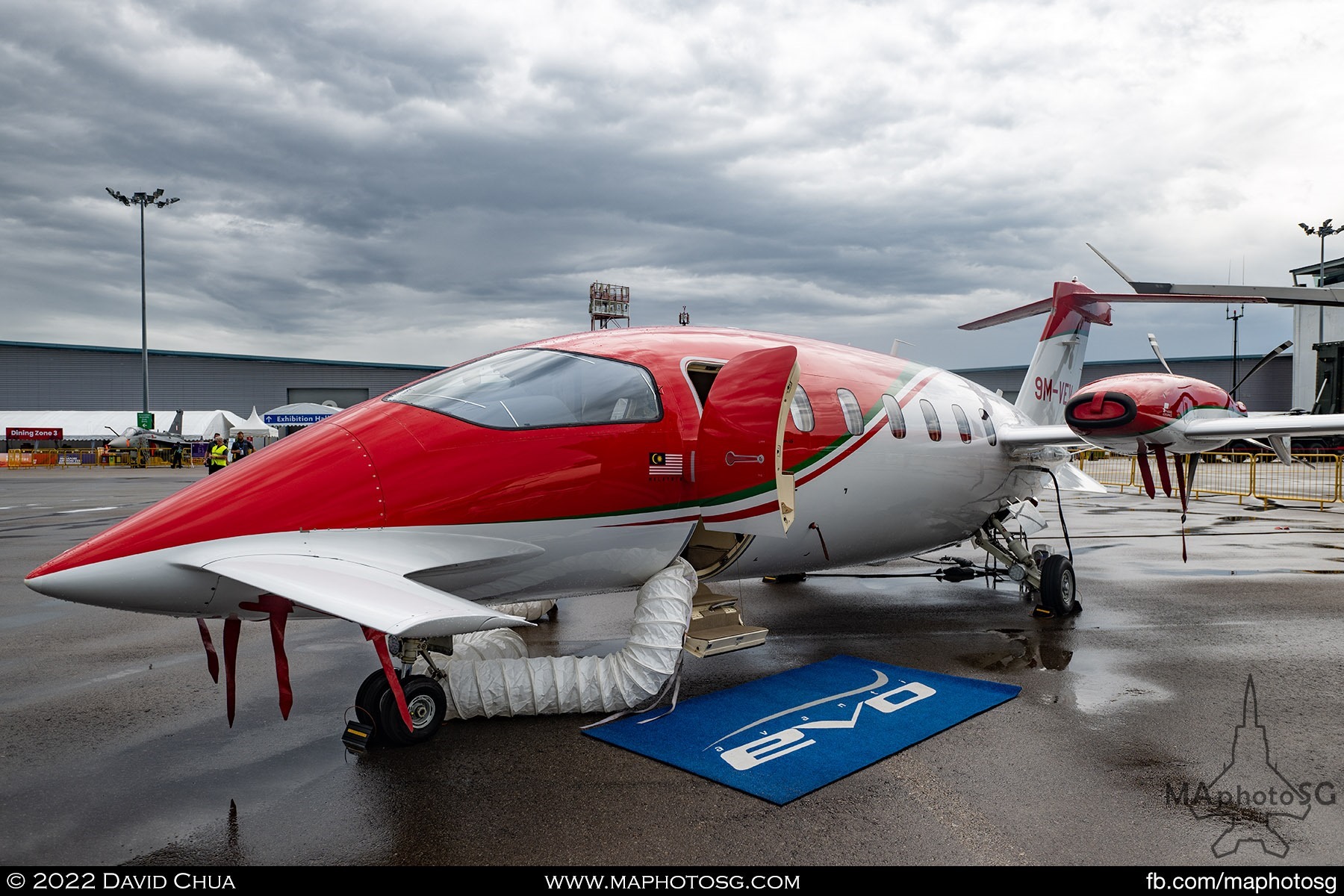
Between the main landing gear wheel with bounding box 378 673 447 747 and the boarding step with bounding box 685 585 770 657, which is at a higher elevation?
the boarding step with bounding box 685 585 770 657

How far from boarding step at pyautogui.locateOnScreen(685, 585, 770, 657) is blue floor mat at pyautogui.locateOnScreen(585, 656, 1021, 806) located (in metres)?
0.45

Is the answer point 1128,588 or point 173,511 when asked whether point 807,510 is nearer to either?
point 173,511

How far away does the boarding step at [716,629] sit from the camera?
5.93 meters

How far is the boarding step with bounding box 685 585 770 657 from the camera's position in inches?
234

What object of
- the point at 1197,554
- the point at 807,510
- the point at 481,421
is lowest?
the point at 1197,554

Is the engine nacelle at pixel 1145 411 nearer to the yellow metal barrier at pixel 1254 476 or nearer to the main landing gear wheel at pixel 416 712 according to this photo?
the main landing gear wheel at pixel 416 712

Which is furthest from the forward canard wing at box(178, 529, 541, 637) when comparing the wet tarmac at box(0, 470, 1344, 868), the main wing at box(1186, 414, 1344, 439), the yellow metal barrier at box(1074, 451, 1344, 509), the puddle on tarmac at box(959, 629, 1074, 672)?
the yellow metal barrier at box(1074, 451, 1344, 509)

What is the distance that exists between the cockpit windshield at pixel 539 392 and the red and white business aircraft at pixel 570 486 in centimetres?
2

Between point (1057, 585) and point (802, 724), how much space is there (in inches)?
197

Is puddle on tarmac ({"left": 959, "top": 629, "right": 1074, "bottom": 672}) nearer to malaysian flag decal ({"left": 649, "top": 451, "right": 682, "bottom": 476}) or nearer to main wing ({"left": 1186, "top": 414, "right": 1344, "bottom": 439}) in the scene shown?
main wing ({"left": 1186, "top": 414, "right": 1344, "bottom": 439})

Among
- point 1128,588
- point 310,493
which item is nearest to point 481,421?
point 310,493
